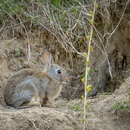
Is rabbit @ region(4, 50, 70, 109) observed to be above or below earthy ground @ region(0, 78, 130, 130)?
above

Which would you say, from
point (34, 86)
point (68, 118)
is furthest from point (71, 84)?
point (68, 118)

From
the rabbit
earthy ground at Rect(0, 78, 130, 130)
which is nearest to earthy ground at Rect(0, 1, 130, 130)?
earthy ground at Rect(0, 78, 130, 130)

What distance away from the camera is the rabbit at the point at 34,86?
435cm

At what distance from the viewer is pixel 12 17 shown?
5379 mm

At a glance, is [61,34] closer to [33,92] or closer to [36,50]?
[36,50]

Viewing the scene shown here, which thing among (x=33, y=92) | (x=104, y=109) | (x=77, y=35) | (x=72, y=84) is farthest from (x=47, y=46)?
(x=104, y=109)

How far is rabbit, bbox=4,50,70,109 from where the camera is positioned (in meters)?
4.35

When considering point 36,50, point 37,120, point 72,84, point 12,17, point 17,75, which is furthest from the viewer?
point 72,84

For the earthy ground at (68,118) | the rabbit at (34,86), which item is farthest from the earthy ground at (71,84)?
the rabbit at (34,86)

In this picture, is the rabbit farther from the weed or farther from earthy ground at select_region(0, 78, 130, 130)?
the weed

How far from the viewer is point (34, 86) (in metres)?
4.54

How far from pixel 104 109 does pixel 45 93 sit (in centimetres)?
124

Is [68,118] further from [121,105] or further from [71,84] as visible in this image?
[71,84]

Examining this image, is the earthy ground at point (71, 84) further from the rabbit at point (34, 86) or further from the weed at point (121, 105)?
the rabbit at point (34, 86)
